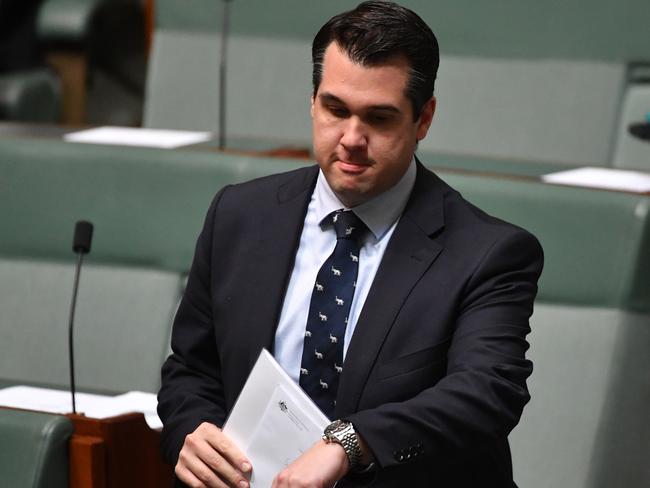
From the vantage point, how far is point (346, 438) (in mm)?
831

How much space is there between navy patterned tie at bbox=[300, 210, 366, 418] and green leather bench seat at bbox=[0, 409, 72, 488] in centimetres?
18

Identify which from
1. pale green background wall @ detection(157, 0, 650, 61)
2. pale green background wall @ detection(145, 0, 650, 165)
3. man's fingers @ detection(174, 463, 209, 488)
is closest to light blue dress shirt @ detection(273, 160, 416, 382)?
man's fingers @ detection(174, 463, 209, 488)

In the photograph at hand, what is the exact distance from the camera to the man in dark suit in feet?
2.78

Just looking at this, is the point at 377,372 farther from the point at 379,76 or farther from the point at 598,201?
the point at 598,201

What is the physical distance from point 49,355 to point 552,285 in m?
0.56

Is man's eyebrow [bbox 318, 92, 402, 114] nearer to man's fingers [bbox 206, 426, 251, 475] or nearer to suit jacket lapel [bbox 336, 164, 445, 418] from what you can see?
suit jacket lapel [bbox 336, 164, 445, 418]

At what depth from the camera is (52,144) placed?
147 centimetres

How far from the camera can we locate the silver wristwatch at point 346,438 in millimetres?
828

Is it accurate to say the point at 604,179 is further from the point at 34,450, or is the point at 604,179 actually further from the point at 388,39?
the point at 34,450

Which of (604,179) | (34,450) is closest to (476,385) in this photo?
(34,450)

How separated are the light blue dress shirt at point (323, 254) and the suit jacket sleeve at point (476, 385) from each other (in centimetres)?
7

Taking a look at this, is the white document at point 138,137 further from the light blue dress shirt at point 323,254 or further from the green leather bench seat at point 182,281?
the light blue dress shirt at point 323,254

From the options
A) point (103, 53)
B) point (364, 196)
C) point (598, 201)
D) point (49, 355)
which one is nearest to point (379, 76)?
point (364, 196)

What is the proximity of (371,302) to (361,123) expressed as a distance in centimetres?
12
